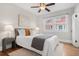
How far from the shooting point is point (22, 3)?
1.17 metres

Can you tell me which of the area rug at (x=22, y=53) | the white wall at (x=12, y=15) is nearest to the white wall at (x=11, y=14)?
the white wall at (x=12, y=15)

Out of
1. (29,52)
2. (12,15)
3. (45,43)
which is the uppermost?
(12,15)

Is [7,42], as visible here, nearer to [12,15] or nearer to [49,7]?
[12,15]

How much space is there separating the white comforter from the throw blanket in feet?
0.16

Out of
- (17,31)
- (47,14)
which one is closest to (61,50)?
(47,14)

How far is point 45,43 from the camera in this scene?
4.10ft

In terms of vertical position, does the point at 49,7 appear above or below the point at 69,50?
above

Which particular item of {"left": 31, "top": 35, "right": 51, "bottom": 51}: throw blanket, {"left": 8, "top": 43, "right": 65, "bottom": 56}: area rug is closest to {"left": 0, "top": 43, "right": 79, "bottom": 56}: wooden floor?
{"left": 8, "top": 43, "right": 65, "bottom": 56}: area rug

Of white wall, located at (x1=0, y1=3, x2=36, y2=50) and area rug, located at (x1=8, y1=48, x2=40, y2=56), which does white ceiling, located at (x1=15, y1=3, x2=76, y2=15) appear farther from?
area rug, located at (x1=8, y1=48, x2=40, y2=56)

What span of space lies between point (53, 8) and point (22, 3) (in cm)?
48

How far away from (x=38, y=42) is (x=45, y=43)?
13cm

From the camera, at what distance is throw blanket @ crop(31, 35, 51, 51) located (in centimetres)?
127

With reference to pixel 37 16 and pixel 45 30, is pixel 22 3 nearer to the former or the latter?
pixel 37 16

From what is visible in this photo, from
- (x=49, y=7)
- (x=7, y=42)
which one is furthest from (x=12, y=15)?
(x=49, y=7)
